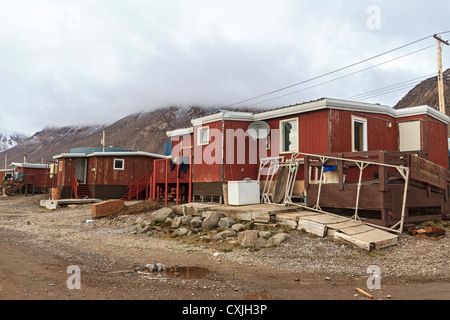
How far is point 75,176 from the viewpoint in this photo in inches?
1041

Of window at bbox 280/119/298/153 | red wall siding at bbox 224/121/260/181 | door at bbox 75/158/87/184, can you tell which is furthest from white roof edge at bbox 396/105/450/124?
door at bbox 75/158/87/184

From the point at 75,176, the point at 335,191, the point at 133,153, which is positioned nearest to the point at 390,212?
the point at 335,191

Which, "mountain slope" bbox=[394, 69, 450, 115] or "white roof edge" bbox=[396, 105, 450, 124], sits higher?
"mountain slope" bbox=[394, 69, 450, 115]

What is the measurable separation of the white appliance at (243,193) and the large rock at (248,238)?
9.12 feet

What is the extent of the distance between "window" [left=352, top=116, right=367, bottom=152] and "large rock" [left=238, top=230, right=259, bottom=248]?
19.5 feet

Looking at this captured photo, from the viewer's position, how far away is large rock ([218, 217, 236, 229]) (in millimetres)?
10195

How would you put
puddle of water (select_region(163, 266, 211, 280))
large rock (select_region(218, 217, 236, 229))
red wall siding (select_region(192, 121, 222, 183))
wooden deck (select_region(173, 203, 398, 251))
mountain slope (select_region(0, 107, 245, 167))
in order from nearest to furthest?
1. puddle of water (select_region(163, 266, 211, 280))
2. wooden deck (select_region(173, 203, 398, 251))
3. large rock (select_region(218, 217, 236, 229))
4. red wall siding (select_region(192, 121, 222, 183))
5. mountain slope (select_region(0, 107, 245, 167))

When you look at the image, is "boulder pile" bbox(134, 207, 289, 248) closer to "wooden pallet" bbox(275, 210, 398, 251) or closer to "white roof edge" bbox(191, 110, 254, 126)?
"wooden pallet" bbox(275, 210, 398, 251)

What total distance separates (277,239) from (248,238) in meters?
0.74

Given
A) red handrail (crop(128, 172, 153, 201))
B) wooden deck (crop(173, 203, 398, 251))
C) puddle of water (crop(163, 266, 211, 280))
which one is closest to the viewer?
puddle of water (crop(163, 266, 211, 280))

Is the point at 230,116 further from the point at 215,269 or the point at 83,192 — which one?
the point at 83,192

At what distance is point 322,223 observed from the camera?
8.62m

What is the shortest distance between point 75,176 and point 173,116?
10481cm
